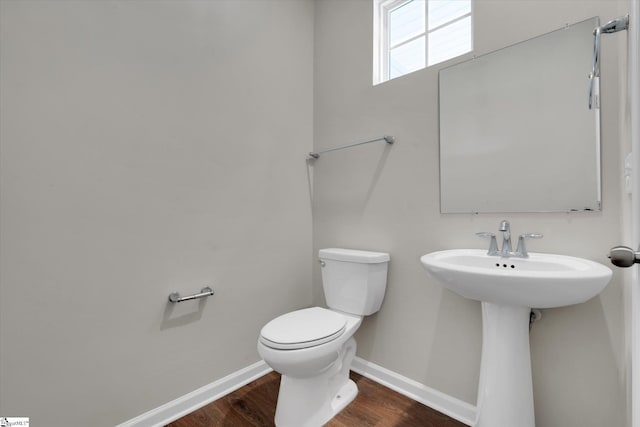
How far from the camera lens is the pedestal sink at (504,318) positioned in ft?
3.05

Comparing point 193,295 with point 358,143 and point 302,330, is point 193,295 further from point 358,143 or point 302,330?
point 358,143

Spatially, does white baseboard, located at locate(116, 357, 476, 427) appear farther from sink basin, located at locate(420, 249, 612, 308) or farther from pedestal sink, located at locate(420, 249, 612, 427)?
sink basin, located at locate(420, 249, 612, 308)

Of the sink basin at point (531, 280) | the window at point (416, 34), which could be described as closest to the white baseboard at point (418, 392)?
the sink basin at point (531, 280)

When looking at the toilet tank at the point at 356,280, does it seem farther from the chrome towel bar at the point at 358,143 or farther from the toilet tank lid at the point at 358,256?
the chrome towel bar at the point at 358,143

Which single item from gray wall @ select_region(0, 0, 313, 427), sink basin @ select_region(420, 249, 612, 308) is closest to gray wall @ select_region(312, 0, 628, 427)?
sink basin @ select_region(420, 249, 612, 308)

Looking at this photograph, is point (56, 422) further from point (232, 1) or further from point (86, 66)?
point (232, 1)

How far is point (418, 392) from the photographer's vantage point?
4.93 feet

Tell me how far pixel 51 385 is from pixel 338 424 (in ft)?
3.80

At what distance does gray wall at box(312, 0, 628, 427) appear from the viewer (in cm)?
106

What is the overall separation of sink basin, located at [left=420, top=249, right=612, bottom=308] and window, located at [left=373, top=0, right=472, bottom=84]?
107 cm

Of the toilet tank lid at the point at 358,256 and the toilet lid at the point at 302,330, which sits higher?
the toilet tank lid at the point at 358,256

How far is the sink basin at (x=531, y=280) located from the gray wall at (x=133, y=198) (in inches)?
42.9

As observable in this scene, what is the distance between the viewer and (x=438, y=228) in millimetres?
1465

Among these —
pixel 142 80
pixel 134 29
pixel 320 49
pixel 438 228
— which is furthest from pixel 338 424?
pixel 320 49
